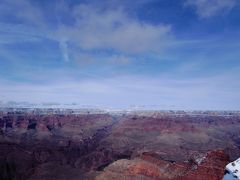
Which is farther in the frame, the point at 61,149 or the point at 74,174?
the point at 61,149

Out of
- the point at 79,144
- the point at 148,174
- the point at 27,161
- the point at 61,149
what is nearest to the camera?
the point at 148,174

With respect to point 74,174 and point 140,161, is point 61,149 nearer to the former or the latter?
point 74,174

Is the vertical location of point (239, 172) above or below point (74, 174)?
above

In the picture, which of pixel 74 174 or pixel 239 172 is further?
pixel 74 174

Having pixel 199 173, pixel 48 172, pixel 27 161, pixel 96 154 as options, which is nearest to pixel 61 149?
pixel 96 154

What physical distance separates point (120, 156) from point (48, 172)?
157ft

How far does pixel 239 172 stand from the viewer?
5.84 meters

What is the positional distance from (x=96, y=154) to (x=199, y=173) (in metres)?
91.1

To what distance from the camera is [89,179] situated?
84938mm

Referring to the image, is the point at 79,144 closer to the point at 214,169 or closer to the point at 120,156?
the point at 120,156

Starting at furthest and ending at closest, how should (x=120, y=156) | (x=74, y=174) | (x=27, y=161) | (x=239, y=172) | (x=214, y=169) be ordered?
(x=120, y=156) < (x=27, y=161) < (x=74, y=174) < (x=214, y=169) < (x=239, y=172)

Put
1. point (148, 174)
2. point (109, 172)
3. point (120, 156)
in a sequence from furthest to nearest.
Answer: point (120, 156) → point (109, 172) → point (148, 174)

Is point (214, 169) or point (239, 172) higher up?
point (239, 172)

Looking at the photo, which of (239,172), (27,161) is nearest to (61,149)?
(27,161)
